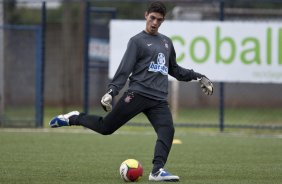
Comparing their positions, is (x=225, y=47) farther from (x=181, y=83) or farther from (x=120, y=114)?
(x=120, y=114)

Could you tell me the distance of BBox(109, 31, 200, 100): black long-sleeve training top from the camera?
339 inches

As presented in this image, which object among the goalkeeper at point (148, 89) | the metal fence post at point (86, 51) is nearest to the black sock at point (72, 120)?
the goalkeeper at point (148, 89)

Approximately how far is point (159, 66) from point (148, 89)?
0.29 m

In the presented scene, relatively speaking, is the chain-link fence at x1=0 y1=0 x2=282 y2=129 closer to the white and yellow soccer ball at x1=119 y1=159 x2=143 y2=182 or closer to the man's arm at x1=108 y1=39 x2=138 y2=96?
the man's arm at x1=108 y1=39 x2=138 y2=96

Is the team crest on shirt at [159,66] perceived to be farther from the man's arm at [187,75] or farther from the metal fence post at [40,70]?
the metal fence post at [40,70]

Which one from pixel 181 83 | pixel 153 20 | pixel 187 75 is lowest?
pixel 181 83

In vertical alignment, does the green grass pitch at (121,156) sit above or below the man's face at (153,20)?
below

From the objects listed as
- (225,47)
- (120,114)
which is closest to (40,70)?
(225,47)

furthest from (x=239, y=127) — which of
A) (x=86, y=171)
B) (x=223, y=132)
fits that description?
(x=86, y=171)

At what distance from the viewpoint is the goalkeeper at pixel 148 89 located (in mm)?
8617

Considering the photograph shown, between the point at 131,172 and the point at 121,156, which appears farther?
the point at 121,156

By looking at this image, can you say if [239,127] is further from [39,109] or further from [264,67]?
[39,109]

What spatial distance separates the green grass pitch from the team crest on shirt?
49.7 inches

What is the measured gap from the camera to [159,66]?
8773 mm
